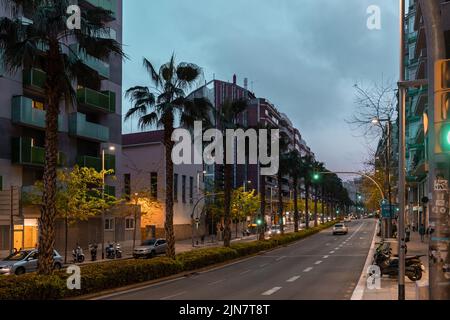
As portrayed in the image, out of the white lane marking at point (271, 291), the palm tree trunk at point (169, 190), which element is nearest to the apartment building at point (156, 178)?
the palm tree trunk at point (169, 190)

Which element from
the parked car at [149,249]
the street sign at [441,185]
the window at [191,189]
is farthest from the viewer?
the window at [191,189]

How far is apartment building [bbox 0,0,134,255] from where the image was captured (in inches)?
1512

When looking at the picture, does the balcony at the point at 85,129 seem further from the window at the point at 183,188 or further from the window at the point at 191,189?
the window at the point at 191,189

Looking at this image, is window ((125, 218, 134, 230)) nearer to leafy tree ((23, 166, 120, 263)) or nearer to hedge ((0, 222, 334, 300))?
leafy tree ((23, 166, 120, 263))

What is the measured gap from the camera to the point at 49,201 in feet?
58.2

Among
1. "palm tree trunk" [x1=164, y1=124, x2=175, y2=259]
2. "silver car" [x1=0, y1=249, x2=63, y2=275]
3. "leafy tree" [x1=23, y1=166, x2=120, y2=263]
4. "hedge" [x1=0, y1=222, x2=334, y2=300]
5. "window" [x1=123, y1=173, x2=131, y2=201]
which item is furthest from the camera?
"window" [x1=123, y1=173, x2=131, y2=201]

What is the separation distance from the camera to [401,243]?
13820mm

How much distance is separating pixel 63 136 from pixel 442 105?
39.3 m

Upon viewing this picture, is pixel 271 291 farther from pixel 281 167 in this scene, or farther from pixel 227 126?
pixel 281 167

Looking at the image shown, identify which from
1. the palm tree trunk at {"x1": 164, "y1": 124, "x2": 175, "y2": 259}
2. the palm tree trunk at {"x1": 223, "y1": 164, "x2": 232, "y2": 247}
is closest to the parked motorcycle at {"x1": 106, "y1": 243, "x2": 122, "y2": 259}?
the palm tree trunk at {"x1": 223, "y1": 164, "x2": 232, "y2": 247}

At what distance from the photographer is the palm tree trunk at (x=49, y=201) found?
17475 millimetres

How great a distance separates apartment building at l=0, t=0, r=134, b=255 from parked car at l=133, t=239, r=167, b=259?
6778mm

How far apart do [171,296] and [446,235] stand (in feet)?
35.0

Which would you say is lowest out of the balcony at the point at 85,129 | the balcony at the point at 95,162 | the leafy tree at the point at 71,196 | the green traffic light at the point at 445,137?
the leafy tree at the point at 71,196
